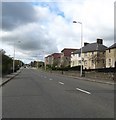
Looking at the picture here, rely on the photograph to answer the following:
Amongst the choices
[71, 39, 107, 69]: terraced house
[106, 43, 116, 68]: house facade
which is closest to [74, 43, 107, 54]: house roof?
[71, 39, 107, 69]: terraced house

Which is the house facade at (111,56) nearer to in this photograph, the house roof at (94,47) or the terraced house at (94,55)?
the terraced house at (94,55)

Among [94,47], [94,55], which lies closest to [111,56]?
[94,55]

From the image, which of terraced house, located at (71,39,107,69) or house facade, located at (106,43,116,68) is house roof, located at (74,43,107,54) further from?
house facade, located at (106,43,116,68)

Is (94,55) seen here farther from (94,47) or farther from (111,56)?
(111,56)

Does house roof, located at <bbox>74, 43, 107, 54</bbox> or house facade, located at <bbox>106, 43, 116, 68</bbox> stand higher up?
house roof, located at <bbox>74, 43, 107, 54</bbox>

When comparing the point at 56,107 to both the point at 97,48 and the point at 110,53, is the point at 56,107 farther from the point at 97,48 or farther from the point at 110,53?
the point at 97,48

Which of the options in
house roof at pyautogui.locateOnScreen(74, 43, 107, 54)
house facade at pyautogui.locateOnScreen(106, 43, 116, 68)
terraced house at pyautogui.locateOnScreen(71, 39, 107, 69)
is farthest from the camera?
house roof at pyautogui.locateOnScreen(74, 43, 107, 54)

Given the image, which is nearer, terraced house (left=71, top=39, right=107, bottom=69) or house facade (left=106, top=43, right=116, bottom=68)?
house facade (left=106, top=43, right=116, bottom=68)

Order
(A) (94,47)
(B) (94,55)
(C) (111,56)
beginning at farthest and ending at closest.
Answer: (A) (94,47)
(B) (94,55)
(C) (111,56)

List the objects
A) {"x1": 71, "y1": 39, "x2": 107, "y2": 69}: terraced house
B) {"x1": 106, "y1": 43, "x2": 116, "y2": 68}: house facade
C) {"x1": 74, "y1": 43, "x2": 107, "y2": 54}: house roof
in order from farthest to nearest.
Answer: {"x1": 74, "y1": 43, "x2": 107, "y2": 54}: house roof < {"x1": 71, "y1": 39, "x2": 107, "y2": 69}: terraced house < {"x1": 106, "y1": 43, "x2": 116, "y2": 68}: house facade

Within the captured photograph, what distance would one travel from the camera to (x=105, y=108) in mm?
11609

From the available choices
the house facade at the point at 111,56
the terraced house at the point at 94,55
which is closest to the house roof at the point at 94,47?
the terraced house at the point at 94,55

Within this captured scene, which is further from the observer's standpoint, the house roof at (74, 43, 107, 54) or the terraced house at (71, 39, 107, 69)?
the house roof at (74, 43, 107, 54)

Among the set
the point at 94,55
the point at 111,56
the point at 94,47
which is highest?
the point at 94,47
